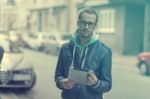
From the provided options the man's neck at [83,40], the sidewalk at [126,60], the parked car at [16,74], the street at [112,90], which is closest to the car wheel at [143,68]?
the street at [112,90]

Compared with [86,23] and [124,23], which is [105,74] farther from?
[124,23]

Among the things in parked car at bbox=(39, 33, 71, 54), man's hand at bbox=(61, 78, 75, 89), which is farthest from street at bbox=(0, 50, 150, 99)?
parked car at bbox=(39, 33, 71, 54)

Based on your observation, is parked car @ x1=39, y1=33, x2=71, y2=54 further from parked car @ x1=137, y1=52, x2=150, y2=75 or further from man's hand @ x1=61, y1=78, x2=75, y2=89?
man's hand @ x1=61, y1=78, x2=75, y2=89

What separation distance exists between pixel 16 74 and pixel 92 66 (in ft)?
25.3

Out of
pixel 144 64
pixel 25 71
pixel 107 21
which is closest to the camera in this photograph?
pixel 25 71

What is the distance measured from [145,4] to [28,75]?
20.1 meters

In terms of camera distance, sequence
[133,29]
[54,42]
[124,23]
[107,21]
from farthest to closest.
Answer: [107,21], [133,29], [124,23], [54,42]

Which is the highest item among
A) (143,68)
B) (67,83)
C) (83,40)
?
(83,40)

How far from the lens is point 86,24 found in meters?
3.83

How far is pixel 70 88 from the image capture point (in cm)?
381

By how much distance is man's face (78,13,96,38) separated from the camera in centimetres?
379

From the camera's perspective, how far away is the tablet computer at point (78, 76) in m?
3.73

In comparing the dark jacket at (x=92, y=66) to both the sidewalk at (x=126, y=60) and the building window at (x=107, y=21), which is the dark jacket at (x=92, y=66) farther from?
the building window at (x=107, y=21)

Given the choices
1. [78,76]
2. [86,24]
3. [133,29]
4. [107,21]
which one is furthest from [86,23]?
[107,21]
